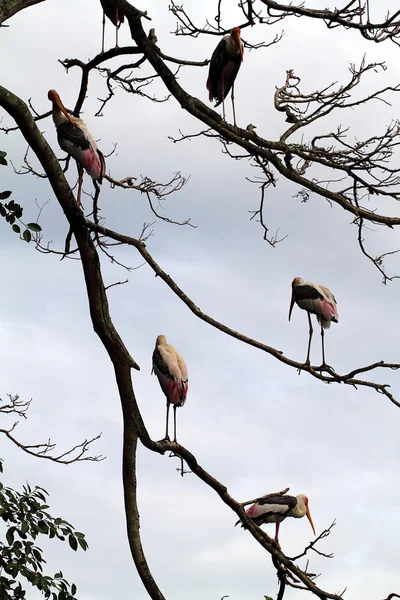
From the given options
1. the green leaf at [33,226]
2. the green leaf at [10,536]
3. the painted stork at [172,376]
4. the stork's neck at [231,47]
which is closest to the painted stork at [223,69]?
the stork's neck at [231,47]

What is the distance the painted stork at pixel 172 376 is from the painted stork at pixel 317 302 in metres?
1.67

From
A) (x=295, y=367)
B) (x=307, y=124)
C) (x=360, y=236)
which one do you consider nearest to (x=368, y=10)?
(x=307, y=124)

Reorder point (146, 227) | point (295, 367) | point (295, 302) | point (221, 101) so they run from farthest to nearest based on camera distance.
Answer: point (295, 302) → point (221, 101) → point (146, 227) → point (295, 367)

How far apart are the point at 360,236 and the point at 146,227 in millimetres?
1480

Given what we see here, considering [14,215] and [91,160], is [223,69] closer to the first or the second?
[91,160]

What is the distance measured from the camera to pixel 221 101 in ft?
28.5

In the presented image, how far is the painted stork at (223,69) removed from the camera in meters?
8.46

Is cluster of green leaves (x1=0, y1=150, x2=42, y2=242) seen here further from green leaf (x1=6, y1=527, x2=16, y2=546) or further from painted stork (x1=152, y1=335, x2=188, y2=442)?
painted stork (x1=152, y1=335, x2=188, y2=442)

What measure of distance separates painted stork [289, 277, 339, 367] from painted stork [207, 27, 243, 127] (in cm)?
217

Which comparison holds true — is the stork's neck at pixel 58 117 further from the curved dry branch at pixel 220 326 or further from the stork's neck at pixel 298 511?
the stork's neck at pixel 298 511

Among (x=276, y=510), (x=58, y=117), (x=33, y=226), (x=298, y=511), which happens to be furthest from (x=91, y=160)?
(x=298, y=511)

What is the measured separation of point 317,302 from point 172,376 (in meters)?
2.06

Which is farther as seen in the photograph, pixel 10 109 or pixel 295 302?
pixel 295 302

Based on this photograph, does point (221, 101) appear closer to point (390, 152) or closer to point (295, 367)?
point (390, 152)
